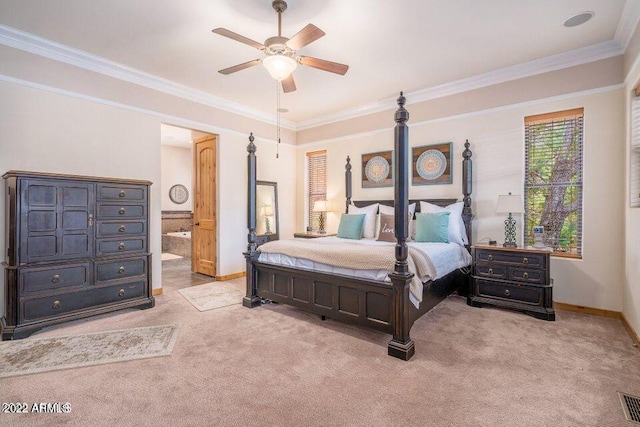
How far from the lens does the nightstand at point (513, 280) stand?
11.2ft

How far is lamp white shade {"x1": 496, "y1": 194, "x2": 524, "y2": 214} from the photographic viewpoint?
374cm

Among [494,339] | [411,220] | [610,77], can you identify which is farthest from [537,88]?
[494,339]

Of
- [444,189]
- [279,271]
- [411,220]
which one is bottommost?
[279,271]

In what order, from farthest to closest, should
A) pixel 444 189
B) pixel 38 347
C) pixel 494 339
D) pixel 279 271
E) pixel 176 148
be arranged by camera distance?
pixel 176 148
pixel 444 189
pixel 279 271
pixel 494 339
pixel 38 347

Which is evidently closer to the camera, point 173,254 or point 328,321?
point 328,321

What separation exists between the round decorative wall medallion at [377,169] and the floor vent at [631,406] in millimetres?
3856

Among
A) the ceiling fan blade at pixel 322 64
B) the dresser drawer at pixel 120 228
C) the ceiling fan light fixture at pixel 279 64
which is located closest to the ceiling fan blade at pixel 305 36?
the ceiling fan light fixture at pixel 279 64

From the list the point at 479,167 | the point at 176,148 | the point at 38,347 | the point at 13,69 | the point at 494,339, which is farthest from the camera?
the point at 176,148

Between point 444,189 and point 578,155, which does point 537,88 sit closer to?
point 578,155

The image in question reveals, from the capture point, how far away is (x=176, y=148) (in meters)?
9.07

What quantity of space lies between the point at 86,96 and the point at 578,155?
5.92 m

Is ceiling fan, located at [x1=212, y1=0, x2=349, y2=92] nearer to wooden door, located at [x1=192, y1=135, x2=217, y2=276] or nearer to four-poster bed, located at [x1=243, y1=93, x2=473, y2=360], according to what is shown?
four-poster bed, located at [x1=243, y1=93, x2=473, y2=360]

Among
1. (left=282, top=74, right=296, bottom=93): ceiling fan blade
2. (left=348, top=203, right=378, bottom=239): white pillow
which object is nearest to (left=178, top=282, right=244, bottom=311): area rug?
(left=348, top=203, right=378, bottom=239): white pillow

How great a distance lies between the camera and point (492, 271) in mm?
3723
